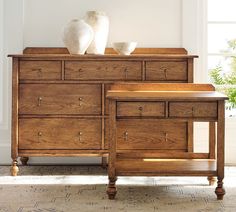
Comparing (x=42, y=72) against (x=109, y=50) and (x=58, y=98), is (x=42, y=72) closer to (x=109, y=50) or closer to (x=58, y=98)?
(x=58, y=98)

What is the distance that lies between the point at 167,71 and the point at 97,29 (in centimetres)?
77

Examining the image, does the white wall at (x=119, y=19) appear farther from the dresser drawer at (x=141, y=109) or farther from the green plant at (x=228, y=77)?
the dresser drawer at (x=141, y=109)

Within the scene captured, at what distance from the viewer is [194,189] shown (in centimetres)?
460

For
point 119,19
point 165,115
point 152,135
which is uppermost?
point 119,19

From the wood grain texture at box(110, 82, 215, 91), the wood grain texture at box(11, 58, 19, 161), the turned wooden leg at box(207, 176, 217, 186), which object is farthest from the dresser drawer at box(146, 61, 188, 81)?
the wood grain texture at box(11, 58, 19, 161)

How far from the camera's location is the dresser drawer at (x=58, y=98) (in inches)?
202

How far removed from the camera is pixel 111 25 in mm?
5746

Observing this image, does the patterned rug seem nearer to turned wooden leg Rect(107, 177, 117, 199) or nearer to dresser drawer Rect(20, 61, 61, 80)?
turned wooden leg Rect(107, 177, 117, 199)

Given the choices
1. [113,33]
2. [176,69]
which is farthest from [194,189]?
[113,33]

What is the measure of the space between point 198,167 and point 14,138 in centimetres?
169

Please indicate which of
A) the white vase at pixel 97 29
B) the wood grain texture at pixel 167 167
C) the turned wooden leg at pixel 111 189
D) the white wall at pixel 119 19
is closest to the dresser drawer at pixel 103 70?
the white vase at pixel 97 29

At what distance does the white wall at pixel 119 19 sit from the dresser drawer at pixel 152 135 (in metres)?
0.97

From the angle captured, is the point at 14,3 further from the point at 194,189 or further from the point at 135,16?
the point at 194,189

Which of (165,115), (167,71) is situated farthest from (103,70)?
(165,115)
